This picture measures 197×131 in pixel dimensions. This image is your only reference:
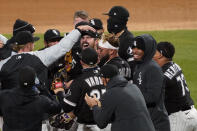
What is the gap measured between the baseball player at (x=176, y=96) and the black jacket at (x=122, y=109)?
1.95 m

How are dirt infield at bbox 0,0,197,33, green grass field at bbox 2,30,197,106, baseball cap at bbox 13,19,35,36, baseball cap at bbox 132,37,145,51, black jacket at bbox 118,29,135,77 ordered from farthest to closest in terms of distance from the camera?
dirt infield at bbox 0,0,197,33 < green grass field at bbox 2,30,197,106 < baseball cap at bbox 13,19,35,36 < black jacket at bbox 118,29,135,77 < baseball cap at bbox 132,37,145,51

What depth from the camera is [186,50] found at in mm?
19500

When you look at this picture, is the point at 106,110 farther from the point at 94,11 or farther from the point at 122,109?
the point at 94,11

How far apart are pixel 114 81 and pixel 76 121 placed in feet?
4.83

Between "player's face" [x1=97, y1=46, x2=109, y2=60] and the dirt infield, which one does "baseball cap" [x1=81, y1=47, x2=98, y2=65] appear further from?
the dirt infield

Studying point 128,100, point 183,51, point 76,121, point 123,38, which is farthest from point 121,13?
point 183,51

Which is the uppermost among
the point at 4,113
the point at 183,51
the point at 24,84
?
the point at 24,84

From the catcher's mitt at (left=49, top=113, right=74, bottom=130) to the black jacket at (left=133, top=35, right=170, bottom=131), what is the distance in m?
1.16

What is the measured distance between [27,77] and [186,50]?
13590 millimetres

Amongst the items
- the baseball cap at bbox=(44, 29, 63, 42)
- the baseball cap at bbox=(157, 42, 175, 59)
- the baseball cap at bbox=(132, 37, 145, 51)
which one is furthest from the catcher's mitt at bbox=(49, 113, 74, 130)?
the baseball cap at bbox=(157, 42, 175, 59)

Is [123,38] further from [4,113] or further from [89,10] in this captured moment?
[89,10]

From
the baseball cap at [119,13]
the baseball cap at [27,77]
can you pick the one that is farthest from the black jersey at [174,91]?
the baseball cap at [27,77]

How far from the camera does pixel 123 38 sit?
9102 mm

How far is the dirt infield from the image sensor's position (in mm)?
28000
